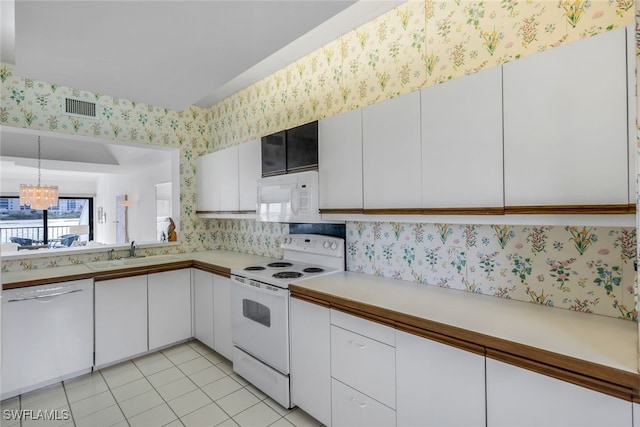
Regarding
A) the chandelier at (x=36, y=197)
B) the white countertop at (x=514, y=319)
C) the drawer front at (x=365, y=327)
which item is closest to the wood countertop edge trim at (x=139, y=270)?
the white countertop at (x=514, y=319)

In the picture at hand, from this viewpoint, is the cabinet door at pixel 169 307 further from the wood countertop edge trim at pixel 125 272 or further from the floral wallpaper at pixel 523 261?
the floral wallpaper at pixel 523 261

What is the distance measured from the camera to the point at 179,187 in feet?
12.6

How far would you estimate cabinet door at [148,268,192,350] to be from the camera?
10.0 ft

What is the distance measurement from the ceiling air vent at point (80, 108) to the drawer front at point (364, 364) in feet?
10.6

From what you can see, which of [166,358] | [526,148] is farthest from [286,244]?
[526,148]

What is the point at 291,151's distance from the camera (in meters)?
2.58

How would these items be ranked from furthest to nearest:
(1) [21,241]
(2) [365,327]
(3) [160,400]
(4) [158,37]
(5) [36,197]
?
(1) [21,241]
(5) [36,197]
(3) [160,400]
(4) [158,37]
(2) [365,327]

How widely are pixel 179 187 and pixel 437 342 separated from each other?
3.44 meters

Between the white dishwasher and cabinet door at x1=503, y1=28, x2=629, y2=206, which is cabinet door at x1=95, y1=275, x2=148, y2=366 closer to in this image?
the white dishwasher

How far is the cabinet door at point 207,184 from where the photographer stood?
361cm

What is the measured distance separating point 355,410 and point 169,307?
2.23 meters

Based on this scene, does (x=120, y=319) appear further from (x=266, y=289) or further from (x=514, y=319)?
(x=514, y=319)

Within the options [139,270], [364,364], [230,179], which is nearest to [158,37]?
[230,179]

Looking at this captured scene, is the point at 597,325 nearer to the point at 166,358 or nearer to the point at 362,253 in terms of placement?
the point at 362,253
